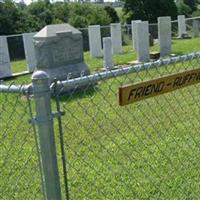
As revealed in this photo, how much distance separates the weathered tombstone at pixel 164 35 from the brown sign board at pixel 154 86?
1230cm

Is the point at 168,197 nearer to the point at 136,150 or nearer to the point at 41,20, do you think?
the point at 136,150

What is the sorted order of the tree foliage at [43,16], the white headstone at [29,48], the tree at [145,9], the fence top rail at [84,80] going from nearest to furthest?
the fence top rail at [84,80] < the white headstone at [29,48] < the tree foliage at [43,16] < the tree at [145,9]

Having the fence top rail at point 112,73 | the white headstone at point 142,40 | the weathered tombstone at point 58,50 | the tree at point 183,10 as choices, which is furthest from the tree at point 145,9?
the fence top rail at point 112,73

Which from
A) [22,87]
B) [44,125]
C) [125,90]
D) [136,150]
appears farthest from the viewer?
[136,150]

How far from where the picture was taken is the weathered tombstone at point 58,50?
9.36 metres

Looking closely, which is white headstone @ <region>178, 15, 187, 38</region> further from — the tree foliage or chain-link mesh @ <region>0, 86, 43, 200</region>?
chain-link mesh @ <region>0, 86, 43, 200</region>

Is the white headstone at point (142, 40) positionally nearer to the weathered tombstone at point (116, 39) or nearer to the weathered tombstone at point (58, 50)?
the weathered tombstone at point (116, 39)

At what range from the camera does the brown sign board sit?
212cm

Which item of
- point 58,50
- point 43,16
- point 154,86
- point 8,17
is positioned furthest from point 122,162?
point 43,16

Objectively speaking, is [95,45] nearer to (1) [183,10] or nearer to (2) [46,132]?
(2) [46,132]

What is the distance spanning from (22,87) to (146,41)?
479 inches

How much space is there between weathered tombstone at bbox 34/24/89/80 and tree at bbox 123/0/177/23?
79.1ft

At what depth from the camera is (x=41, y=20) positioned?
30.8m

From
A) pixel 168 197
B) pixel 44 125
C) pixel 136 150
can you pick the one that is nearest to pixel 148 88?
pixel 44 125
